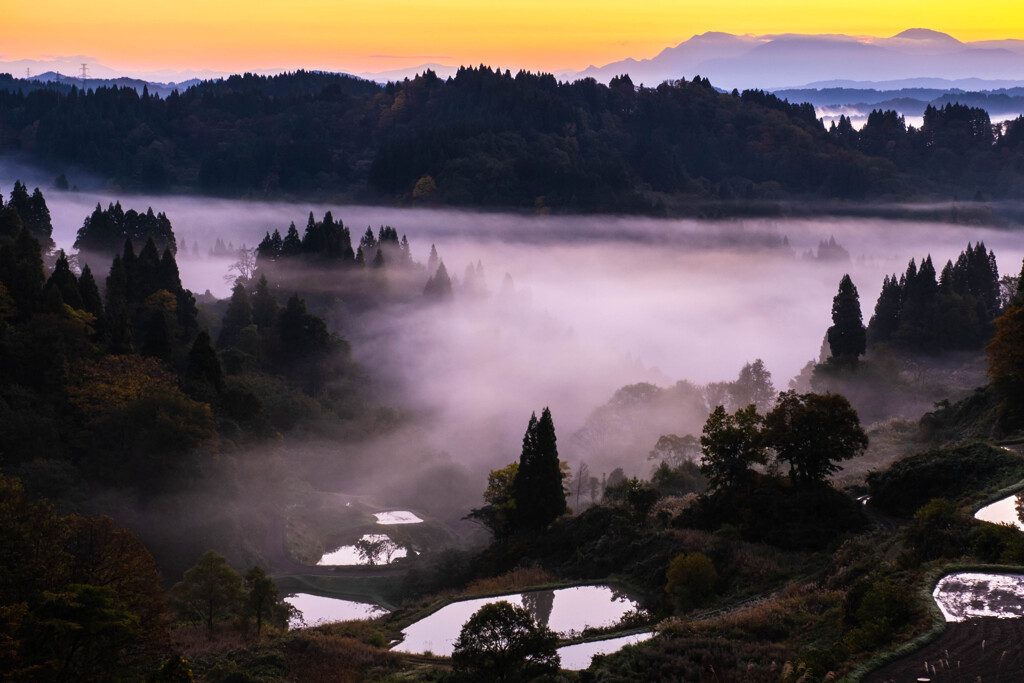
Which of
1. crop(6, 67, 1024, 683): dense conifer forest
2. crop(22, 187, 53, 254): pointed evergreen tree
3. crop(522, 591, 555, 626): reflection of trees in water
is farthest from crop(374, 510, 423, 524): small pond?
crop(22, 187, 53, 254): pointed evergreen tree

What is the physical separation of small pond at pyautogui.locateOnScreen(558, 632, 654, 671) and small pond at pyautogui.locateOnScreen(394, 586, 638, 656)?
8.99 feet

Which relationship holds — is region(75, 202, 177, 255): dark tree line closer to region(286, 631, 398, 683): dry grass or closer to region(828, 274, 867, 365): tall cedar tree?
region(828, 274, 867, 365): tall cedar tree

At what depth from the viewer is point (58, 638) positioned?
3100cm

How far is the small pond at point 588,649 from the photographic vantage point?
1214 inches

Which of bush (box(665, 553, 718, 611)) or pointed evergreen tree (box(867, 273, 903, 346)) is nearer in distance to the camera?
bush (box(665, 553, 718, 611))

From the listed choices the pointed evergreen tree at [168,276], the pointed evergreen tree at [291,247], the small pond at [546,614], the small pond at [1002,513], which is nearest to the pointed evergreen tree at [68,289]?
the pointed evergreen tree at [168,276]

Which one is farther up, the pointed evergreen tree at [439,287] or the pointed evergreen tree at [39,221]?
the pointed evergreen tree at [39,221]

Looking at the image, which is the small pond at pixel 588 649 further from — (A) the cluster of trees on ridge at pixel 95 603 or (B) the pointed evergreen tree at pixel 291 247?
(B) the pointed evergreen tree at pixel 291 247

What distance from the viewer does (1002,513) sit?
1280 inches

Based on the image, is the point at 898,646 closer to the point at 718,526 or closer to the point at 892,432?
the point at 718,526

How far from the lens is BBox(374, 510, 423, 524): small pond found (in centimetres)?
8206

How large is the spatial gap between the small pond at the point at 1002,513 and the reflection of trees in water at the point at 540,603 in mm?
15292

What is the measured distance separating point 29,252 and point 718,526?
196ft

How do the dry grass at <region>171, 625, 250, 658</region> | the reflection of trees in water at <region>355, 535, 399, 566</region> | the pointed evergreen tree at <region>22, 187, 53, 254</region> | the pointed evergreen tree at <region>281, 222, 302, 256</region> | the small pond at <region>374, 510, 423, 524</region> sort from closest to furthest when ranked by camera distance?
1. the dry grass at <region>171, 625, 250, 658</region>
2. the reflection of trees in water at <region>355, 535, 399, 566</region>
3. the small pond at <region>374, 510, 423, 524</region>
4. the pointed evergreen tree at <region>22, 187, 53, 254</region>
5. the pointed evergreen tree at <region>281, 222, 302, 256</region>
